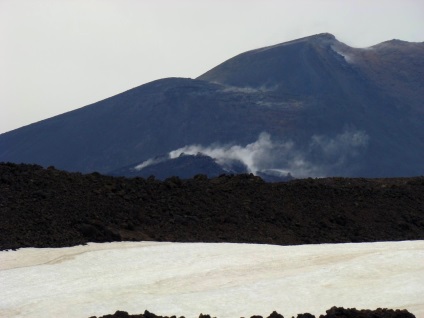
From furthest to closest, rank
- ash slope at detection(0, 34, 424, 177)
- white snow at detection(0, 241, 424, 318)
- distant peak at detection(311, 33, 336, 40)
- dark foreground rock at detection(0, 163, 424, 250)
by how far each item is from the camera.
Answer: distant peak at detection(311, 33, 336, 40) → ash slope at detection(0, 34, 424, 177) → dark foreground rock at detection(0, 163, 424, 250) → white snow at detection(0, 241, 424, 318)

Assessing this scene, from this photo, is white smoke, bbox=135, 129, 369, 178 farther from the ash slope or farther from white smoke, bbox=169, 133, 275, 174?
the ash slope

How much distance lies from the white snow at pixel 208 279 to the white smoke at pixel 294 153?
3576 inches

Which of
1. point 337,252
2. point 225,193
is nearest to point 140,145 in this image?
point 225,193

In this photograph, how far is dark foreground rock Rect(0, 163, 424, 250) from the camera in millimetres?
27219

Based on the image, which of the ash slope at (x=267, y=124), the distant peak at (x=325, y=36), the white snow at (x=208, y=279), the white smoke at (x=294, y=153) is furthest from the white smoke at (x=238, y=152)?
the white snow at (x=208, y=279)

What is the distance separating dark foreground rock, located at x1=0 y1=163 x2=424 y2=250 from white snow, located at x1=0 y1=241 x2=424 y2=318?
1.53 meters

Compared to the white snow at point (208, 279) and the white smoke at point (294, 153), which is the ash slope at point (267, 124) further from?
the white snow at point (208, 279)

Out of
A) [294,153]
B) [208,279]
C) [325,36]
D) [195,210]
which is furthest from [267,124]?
[208,279]

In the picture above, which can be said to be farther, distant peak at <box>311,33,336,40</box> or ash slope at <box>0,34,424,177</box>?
distant peak at <box>311,33,336,40</box>

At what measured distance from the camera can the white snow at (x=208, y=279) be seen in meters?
20.0

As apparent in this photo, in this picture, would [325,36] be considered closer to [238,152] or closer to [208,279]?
[238,152]

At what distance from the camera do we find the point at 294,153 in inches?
4850

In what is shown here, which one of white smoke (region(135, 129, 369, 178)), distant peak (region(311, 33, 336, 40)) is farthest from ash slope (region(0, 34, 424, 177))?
distant peak (region(311, 33, 336, 40))

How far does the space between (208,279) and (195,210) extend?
8.02 metres
